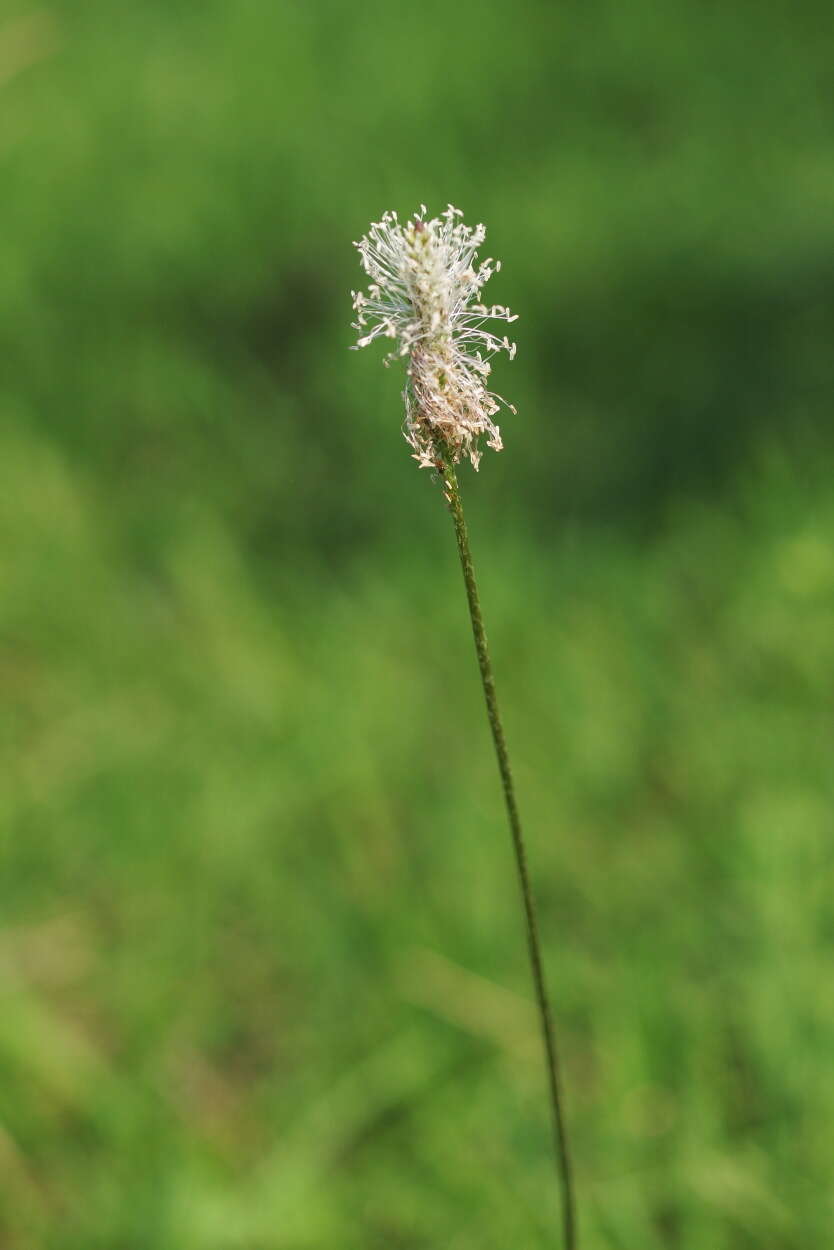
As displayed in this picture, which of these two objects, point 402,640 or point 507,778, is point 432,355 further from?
point 402,640

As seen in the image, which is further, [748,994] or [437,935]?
[437,935]

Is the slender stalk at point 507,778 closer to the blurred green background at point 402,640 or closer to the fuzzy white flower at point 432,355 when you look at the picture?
the fuzzy white flower at point 432,355

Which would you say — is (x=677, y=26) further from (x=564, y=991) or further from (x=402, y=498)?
(x=564, y=991)

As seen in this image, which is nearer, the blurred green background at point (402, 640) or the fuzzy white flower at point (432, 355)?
the fuzzy white flower at point (432, 355)

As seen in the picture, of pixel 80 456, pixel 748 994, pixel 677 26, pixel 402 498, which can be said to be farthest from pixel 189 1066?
pixel 677 26

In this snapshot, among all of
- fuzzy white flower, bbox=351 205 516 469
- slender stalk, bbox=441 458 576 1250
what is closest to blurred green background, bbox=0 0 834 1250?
slender stalk, bbox=441 458 576 1250

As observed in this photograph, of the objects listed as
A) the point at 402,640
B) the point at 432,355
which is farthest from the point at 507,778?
the point at 402,640

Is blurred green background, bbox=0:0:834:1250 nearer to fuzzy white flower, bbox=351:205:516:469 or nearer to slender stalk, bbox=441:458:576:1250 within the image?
slender stalk, bbox=441:458:576:1250

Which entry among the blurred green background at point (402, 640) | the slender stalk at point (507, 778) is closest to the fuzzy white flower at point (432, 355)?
the slender stalk at point (507, 778)
